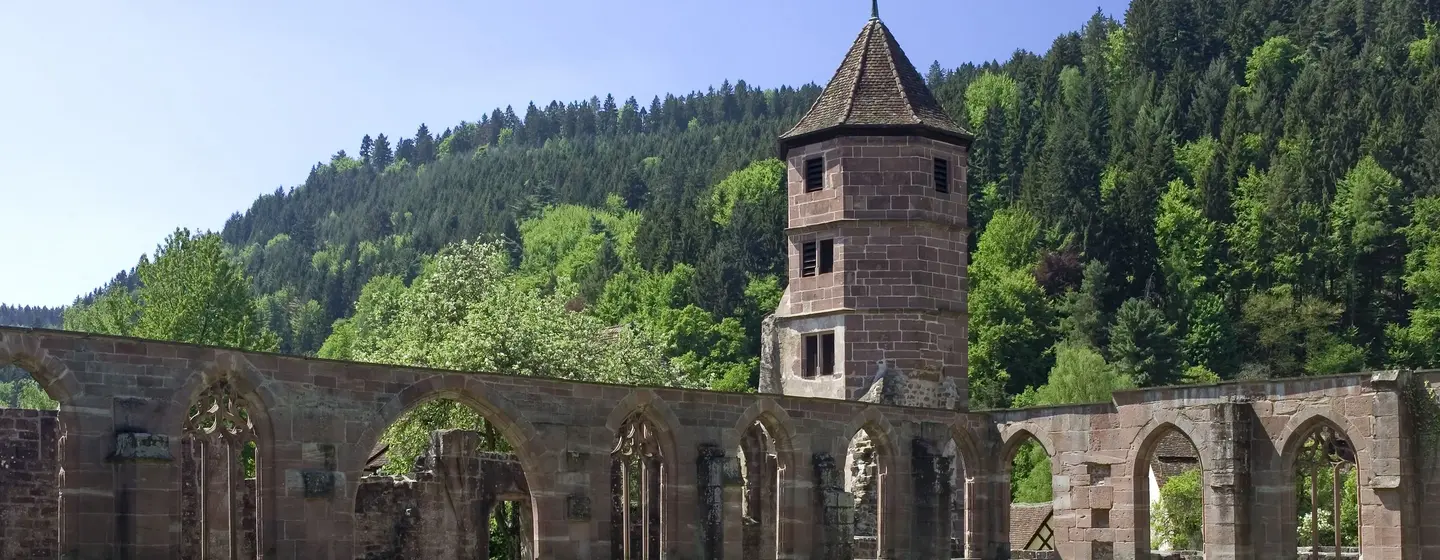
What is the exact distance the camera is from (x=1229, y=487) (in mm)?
31406

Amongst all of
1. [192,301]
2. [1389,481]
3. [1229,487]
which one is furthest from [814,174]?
[192,301]

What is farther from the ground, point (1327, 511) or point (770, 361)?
point (770, 361)

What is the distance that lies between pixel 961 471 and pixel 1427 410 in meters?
9.53

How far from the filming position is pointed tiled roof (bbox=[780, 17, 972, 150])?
37844 millimetres

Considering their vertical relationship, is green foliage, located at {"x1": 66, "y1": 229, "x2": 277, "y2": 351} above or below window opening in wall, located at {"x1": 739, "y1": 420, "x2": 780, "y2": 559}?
above

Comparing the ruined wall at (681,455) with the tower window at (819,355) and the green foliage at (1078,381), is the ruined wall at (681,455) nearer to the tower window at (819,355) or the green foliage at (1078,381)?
Answer: the tower window at (819,355)

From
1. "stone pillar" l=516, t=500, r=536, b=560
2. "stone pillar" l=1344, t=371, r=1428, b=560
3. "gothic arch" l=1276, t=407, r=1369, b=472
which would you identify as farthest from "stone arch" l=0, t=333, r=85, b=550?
"stone pillar" l=1344, t=371, r=1428, b=560

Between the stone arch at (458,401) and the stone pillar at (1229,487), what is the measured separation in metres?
10.6

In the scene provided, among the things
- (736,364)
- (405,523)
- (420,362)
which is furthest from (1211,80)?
(405,523)

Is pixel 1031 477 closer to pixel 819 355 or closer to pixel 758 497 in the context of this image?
pixel 819 355

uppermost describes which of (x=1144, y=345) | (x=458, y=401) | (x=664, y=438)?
(x=1144, y=345)

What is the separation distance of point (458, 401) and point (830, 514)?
23.9ft

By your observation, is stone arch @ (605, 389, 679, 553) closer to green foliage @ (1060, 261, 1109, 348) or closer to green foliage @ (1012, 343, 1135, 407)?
green foliage @ (1012, 343, 1135, 407)

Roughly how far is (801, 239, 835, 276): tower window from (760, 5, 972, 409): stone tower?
2 cm
